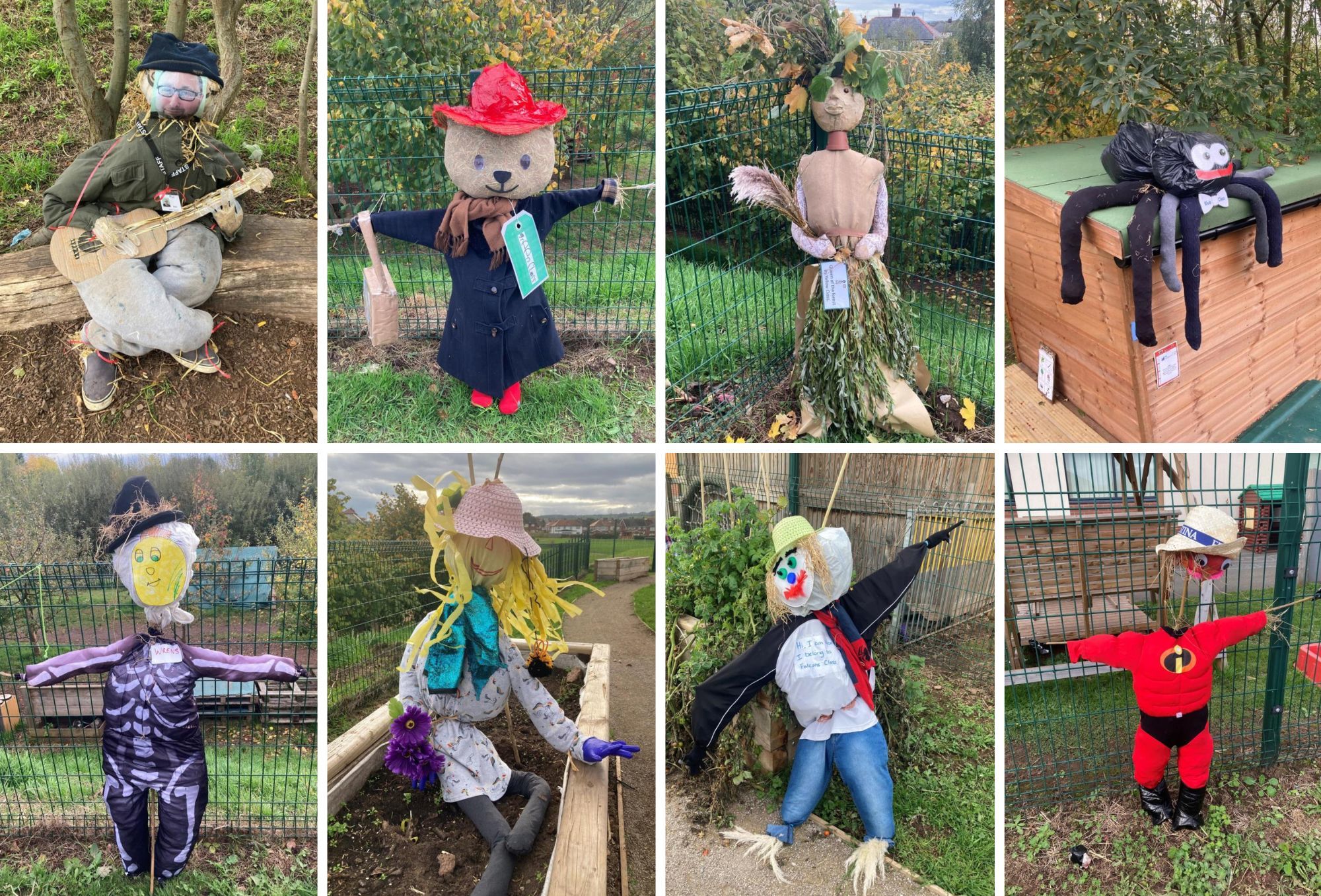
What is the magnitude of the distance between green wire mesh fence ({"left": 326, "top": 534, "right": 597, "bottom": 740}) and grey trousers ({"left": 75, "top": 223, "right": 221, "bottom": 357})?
1258 mm

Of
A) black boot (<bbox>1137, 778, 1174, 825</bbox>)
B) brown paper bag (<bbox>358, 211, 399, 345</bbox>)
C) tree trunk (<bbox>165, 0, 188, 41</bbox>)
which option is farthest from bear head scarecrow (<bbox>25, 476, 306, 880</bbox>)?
black boot (<bbox>1137, 778, 1174, 825</bbox>)

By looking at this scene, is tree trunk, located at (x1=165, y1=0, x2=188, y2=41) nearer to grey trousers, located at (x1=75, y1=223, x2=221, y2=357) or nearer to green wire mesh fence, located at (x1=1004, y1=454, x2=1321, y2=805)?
grey trousers, located at (x1=75, y1=223, x2=221, y2=357)

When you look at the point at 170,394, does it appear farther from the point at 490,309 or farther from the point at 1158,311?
the point at 1158,311

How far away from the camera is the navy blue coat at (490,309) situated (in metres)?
3.65

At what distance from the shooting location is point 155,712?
3240 mm

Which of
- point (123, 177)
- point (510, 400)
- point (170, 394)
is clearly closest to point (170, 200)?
point (123, 177)

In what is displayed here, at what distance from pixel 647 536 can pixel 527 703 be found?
1669mm

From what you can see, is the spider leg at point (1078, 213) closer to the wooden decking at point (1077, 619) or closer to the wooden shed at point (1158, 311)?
the wooden shed at point (1158, 311)

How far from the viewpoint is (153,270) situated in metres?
3.65

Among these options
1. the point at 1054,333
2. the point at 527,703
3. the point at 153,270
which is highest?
the point at 153,270

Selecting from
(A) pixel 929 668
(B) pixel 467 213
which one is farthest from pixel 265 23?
(A) pixel 929 668

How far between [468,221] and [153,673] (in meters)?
2.12

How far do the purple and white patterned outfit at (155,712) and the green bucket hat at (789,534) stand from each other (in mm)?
1883

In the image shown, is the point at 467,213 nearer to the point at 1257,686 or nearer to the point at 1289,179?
the point at 1289,179
